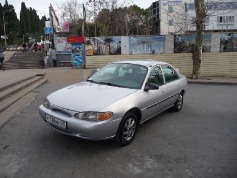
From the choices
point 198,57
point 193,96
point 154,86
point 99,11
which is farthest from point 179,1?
point 154,86

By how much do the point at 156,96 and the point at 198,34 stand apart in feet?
29.1

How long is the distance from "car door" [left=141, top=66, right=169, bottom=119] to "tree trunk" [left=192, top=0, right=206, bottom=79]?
8.02 metres

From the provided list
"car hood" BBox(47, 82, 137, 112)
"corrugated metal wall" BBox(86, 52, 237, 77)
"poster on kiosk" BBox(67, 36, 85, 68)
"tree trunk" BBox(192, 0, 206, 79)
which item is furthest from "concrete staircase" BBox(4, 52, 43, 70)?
"car hood" BBox(47, 82, 137, 112)

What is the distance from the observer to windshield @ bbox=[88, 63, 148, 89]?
4.96 metres

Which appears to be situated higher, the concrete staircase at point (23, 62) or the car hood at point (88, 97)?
the concrete staircase at point (23, 62)

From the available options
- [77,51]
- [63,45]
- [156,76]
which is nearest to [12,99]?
[156,76]

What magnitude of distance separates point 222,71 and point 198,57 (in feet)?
6.95

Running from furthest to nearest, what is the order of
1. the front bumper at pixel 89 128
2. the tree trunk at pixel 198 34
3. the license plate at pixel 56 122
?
the tree trunk at pixel 198 34 → the license plate at pixel 56 122 → the front bumper at pixel 89 128

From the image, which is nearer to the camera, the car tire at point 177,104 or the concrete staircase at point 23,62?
the car tire at point 177,104

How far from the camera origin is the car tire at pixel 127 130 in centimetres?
413

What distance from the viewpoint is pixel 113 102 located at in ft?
13.3

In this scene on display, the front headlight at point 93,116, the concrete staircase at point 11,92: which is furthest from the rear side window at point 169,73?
the concrete staircase at point 11,92

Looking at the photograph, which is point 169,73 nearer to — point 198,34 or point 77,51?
point 198,34

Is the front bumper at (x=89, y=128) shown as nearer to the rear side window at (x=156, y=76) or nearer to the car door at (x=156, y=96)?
the car door at (x=156, y=96)
